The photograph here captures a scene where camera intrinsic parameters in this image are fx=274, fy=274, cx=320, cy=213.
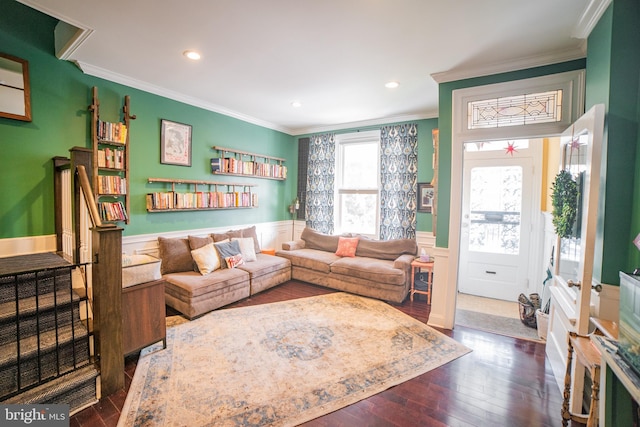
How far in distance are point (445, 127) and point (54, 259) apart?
4078mm

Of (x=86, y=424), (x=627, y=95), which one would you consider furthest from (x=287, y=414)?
(x=627, y=95)

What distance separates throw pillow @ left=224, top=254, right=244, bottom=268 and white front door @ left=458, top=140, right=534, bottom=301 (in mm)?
3224

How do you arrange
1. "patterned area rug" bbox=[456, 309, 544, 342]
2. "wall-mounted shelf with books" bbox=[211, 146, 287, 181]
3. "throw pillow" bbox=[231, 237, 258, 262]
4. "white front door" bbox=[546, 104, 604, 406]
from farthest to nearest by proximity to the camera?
"wall-mounted shelf with books" bbox=[211, 146, 287, 181]
"throw pillow" bbox=[231, 237, 258, 262]
"patterned area rug" bbox=[456, 309, 544, 342]
"white front door" bbox=[546, 104, 604, 406]

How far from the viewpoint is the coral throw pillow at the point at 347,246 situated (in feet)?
15.5

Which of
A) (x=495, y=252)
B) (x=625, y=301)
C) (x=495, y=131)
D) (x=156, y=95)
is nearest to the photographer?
(x=625, y=301)

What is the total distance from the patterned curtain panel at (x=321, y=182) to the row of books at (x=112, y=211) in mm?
3249

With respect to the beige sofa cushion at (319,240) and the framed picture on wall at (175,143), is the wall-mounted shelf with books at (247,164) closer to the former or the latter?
the framed picture on wall at (175,143)

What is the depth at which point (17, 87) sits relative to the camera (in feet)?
8.38

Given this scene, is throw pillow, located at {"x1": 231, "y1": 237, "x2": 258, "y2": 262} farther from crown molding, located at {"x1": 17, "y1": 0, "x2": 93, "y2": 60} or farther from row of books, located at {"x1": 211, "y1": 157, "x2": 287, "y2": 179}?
crown molding, located at {"x1": 17, "y1": 0, "x2": 93, "y2": 60}

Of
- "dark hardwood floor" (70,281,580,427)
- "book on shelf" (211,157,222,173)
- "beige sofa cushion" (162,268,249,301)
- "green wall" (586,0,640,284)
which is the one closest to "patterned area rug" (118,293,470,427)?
"dark hardwood floor" (70,281,580,427)

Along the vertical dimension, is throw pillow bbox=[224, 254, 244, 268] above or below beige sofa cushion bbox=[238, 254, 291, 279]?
above

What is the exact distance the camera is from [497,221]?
410 centimetres

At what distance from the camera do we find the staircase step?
5.53 ft

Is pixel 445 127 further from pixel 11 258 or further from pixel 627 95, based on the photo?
pixel 11 258
